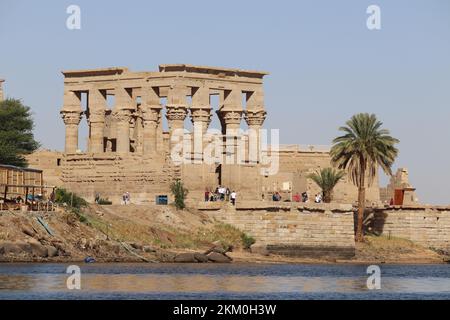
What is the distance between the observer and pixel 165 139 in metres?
85.0

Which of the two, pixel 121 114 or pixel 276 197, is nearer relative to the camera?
pixel 276 197

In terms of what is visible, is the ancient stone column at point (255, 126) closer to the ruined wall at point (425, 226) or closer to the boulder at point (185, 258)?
the ruined wall at point (425, 226)

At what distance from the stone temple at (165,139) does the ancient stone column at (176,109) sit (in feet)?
0.18

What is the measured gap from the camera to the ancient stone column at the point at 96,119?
268 ft

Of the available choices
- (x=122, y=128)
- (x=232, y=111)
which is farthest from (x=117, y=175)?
(x=232, y=111)

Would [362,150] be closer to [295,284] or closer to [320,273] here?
[320,273]

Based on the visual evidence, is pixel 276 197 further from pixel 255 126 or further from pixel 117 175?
pixel 117 175

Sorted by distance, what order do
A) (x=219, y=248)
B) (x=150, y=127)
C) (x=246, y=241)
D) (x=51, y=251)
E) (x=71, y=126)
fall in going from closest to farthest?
(x=51, y=251) < (x=219, y=248) < (x=246, y=241) < (x=150, y=127) < (x=71, y=126)

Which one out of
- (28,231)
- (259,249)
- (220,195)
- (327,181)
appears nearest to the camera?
(28,231)

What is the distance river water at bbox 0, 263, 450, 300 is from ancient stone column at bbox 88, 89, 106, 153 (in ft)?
71.0

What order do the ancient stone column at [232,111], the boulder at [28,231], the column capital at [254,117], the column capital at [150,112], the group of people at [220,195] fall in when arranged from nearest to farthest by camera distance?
the boulder at [28,231] < the group of people at [220,195] < the column capital at [150,112] < the ancient stone column at [232,111] < the column capital at [254,117]

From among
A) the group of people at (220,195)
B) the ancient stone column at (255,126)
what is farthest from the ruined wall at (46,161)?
the group of people at (220,195)

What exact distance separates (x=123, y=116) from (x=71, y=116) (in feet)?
12.3
